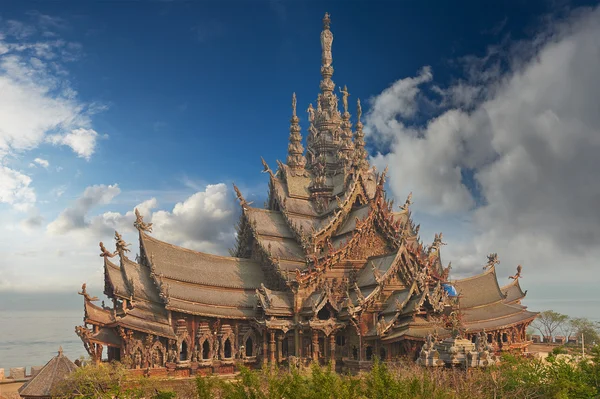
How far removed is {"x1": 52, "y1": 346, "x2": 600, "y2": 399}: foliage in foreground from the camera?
718 inches

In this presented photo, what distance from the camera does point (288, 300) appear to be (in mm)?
36406

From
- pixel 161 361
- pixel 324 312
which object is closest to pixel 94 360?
pixel 161 361

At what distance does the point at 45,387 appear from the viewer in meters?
23.6

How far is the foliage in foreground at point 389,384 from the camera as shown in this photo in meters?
18.2

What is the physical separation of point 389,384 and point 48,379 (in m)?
13.9

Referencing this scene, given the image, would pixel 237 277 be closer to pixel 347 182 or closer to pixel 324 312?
pixel 324 312

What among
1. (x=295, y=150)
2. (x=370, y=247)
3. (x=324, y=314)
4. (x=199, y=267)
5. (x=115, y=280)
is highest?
(x=295, y=150)

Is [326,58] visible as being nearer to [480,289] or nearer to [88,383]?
[480,289]

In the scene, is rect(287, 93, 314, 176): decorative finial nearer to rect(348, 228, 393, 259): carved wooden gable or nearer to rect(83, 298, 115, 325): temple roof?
rect(348, 228, 393, 259): carved wooden gable

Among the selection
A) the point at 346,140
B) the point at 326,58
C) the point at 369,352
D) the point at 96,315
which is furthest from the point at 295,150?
the point at 96,315

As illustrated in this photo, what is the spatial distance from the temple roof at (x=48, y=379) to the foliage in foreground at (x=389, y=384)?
645mm

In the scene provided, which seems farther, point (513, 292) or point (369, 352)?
point (513, 292)

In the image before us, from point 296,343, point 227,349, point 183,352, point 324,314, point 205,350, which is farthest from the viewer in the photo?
point 324,314

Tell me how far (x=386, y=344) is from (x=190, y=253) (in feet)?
45.1
